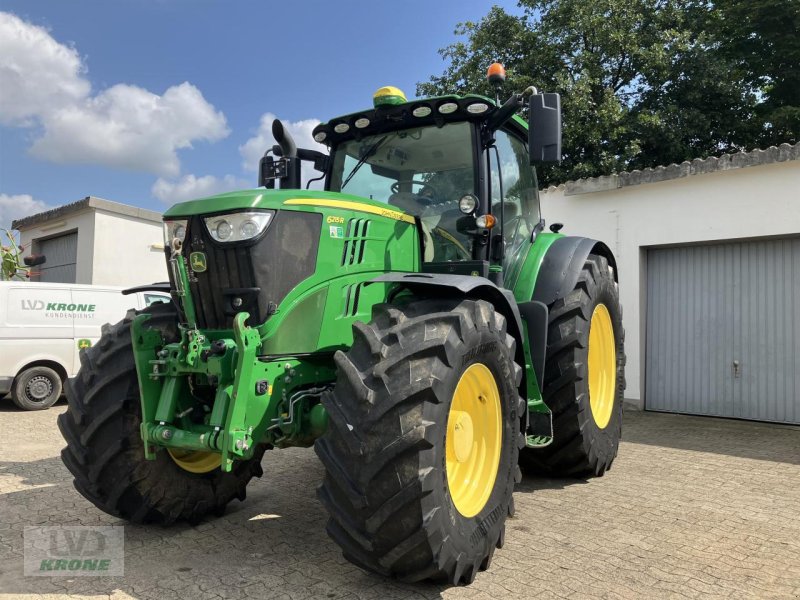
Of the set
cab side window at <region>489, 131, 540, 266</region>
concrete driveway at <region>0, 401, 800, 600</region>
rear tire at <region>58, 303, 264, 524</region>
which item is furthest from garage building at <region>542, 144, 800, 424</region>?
rear tire at <region>58, 303, 264, 524</region>

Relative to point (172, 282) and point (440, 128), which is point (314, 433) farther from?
point (440, 128)

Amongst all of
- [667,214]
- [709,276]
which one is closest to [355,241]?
[667,214]

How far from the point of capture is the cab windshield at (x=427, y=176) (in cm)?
414

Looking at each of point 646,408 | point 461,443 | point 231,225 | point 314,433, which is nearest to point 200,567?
point 314,433

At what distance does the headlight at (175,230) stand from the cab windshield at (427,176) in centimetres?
140

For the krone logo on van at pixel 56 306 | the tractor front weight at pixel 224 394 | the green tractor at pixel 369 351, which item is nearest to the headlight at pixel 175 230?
the green tractor at pixel 369 351

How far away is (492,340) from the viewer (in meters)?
3.17

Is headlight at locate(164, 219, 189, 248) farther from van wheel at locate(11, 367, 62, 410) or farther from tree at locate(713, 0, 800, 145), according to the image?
tree at locate(713, 0, 800, 145)

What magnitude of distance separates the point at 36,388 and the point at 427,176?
26.1 feet

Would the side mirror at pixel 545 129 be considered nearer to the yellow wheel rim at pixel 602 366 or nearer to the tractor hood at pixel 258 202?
the tractor hood at pixel 258 202

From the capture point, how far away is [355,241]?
11.3 ft

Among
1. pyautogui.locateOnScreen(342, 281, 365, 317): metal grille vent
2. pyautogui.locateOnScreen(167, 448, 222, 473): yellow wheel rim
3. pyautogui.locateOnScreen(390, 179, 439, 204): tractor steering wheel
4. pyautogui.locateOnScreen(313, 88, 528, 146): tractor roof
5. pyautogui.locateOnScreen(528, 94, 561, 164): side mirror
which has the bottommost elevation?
pyautogui.locateOnScreen(167, 448, 222, 473): yellow wheel rim

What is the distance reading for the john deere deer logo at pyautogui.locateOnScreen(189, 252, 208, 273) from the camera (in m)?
3.18

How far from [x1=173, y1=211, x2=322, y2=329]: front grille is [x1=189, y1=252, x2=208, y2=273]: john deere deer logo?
17 mm
